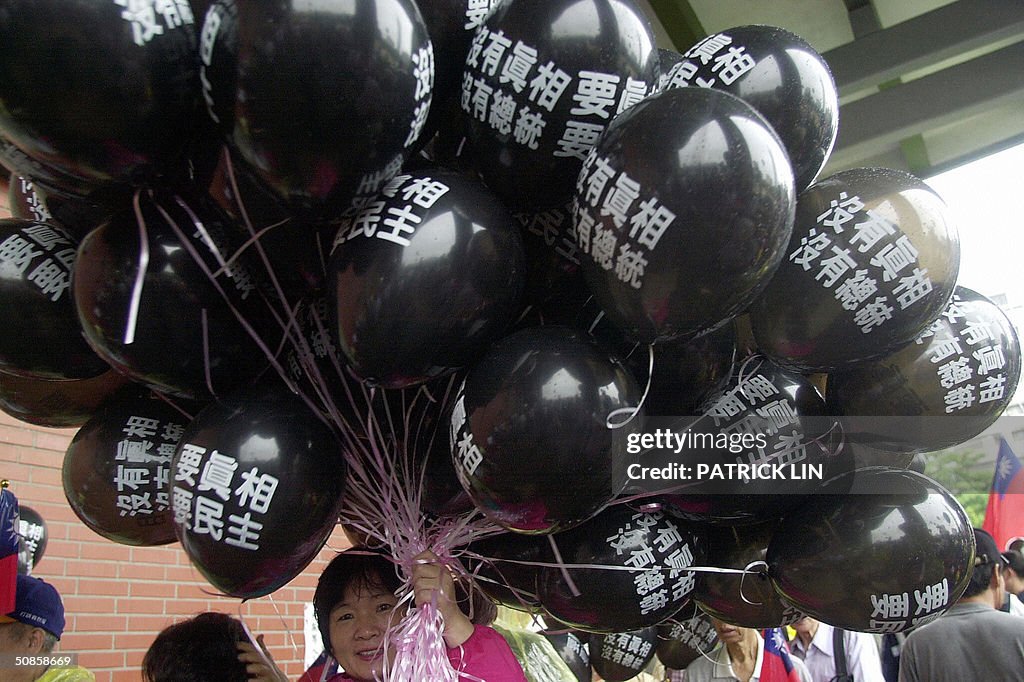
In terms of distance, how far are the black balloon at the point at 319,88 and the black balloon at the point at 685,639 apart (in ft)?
4.81

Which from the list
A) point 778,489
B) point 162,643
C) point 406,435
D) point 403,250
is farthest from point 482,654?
point 403,250

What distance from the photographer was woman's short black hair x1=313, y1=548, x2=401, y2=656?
199 centimetres

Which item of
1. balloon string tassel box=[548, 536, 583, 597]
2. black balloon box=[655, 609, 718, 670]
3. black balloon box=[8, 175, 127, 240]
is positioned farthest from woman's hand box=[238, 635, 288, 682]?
black balloon box=[8, 175, 127, 240]

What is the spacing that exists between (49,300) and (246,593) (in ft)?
2.17

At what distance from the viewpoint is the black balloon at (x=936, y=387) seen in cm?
160

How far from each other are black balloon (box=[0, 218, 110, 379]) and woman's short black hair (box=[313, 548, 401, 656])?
30.3 inches

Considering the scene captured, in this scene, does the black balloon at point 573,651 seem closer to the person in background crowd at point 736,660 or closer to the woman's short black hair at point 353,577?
the person in background crowd at point 736,660

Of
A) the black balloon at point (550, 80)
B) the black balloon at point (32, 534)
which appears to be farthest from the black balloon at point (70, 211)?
the black balloon at point (32, 534)

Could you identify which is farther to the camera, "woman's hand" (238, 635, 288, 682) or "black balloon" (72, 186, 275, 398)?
"woman's hand" (238, 635, 288, 682)

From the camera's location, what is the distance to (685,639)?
8.45ft

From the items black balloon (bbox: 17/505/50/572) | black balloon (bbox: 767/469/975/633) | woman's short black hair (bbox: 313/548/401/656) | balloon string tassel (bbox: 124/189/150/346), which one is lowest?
black balloon (bbox: 17/505/50/572)

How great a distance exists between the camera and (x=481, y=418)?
135 centimetres

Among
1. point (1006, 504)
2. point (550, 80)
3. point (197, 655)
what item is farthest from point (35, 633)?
point (1006, 504)

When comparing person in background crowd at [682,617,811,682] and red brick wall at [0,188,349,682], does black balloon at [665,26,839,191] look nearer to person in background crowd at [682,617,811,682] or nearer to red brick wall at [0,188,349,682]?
person in background crowd at [682,617,811,682]
